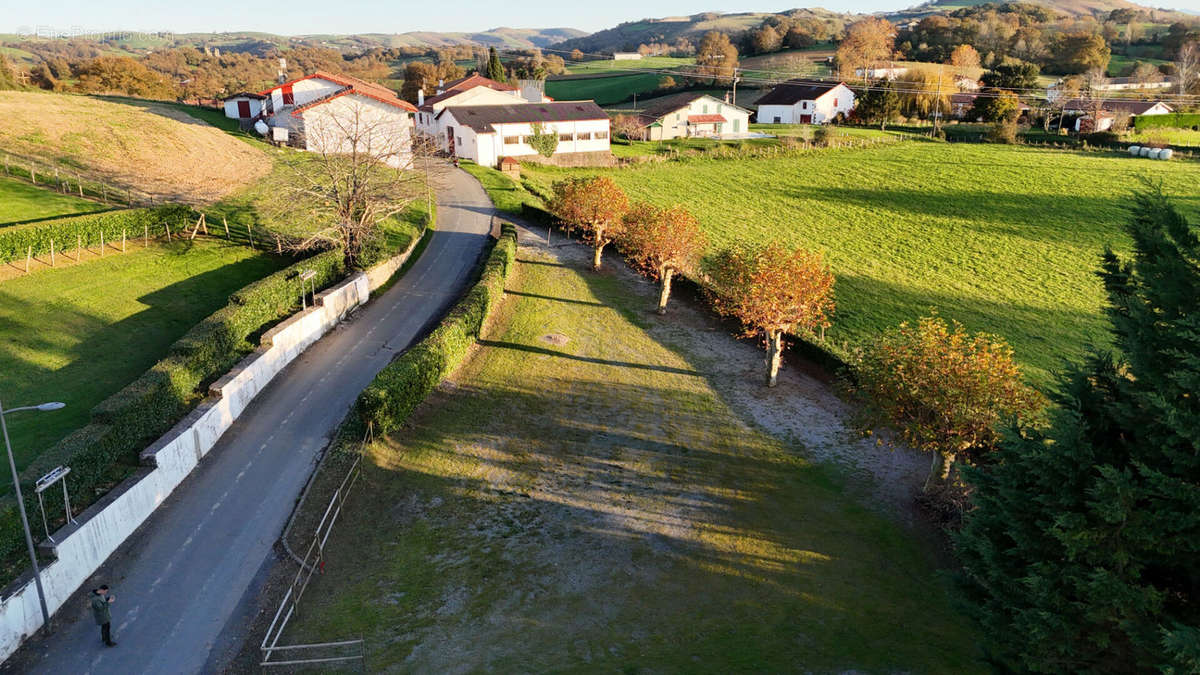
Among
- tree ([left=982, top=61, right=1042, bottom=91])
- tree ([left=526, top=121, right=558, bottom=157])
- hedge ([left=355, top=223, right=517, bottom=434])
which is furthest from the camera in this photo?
tree ([left=982, top=61, right=1042, bottom=91])

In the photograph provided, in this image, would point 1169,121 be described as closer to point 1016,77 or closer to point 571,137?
point 1016,77

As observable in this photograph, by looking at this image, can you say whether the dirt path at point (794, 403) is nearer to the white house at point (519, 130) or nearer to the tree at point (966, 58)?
the white house at point (519, 130)

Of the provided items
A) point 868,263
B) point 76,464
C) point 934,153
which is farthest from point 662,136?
point 76,464

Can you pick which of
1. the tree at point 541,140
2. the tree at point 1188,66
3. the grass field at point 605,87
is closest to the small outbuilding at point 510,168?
the tree at point 541,140

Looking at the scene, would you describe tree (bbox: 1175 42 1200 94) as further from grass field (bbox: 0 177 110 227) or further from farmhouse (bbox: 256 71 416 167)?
grass field (bbox: 0 177 110 227)

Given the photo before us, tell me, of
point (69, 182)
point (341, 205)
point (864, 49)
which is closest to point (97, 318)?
point (341, 205)

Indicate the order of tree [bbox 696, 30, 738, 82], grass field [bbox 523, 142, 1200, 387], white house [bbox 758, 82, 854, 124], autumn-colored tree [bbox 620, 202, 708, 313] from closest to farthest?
autumn-colored tree [bbox 620, 202, 708, 313]
grass field [bbox 523, 142, 1200, 387]
white house [bbox 758, 82, 854, 124]
tree [bbox 696, 30, 738, 82]

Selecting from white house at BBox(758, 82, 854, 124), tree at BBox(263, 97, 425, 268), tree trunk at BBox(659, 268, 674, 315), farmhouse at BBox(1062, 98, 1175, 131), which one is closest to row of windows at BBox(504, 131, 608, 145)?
tree at BBox(263, 97, 425, 268)

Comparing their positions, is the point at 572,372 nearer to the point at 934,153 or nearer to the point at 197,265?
the point at 197,265
